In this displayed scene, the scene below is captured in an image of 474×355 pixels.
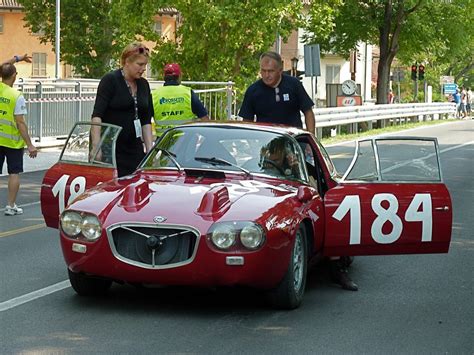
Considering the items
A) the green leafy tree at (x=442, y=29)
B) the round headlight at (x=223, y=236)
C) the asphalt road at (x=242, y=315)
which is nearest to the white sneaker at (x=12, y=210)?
the asphalt road at (x=242, y=315)

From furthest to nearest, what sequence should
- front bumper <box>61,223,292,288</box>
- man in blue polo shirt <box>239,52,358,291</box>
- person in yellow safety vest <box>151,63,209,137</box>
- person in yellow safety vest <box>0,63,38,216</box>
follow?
person in yellow safety vest <box>0,63,38,216</box> < person in yellow safety vest <box>151,63,209,137</box> < man in blue polo shirt <box>239,52,358,291</box> < front bumper <box>61,223,292,288</box>

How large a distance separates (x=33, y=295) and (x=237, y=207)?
175cm

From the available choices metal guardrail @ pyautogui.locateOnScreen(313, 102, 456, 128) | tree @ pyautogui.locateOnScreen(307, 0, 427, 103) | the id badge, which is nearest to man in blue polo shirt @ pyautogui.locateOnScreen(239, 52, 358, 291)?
the id badge

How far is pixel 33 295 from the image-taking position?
27.1ft

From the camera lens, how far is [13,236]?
38.0 feet

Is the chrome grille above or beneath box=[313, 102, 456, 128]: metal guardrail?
beneath

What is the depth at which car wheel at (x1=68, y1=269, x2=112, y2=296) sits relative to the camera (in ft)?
26.2

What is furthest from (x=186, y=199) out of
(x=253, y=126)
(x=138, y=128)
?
(x=138, y=128)

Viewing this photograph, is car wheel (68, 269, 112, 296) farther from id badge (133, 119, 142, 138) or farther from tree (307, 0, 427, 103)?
tree (307, 0, 427, 103)

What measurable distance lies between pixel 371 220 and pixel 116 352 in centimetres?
265

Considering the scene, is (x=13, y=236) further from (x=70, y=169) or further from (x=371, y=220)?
(x=371, y=220)

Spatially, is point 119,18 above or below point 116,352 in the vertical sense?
above

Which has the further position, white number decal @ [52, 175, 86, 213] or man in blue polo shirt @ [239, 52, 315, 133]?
man in blue polo shirt @ [239, 52, 315, 133]

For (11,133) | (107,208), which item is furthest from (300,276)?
(11,133)
